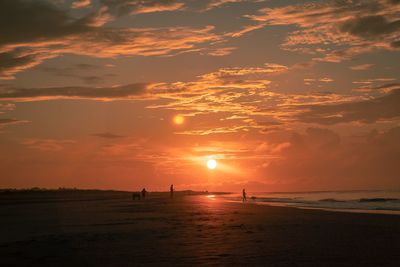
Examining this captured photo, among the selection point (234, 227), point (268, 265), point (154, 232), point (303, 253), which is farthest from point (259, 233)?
point (268, 265)

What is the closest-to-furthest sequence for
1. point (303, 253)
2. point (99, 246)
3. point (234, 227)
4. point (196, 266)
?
1. point (196, 266)
2. point (303, 253)
3. point (99, 246)
4. point (234, 227)

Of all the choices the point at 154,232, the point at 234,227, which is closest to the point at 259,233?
the point at 234,227

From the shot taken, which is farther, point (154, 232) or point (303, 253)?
point (154, 232)

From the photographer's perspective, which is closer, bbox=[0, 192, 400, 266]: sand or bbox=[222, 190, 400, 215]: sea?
bbox=[0, 192, 400, 266]: sand

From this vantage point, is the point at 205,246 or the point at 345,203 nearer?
the point at 205,246

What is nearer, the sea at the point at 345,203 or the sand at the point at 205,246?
the sand at the point at 205,246

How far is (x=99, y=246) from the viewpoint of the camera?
18.6m

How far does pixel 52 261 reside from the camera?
15188mm

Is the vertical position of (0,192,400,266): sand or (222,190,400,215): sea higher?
(222,190,400,215): sea

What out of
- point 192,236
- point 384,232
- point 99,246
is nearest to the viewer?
point 99,246

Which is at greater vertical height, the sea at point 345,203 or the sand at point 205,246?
the sea at point 345,203

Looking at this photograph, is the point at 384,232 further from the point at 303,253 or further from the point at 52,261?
the point at 52,261

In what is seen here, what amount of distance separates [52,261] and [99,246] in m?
3.54

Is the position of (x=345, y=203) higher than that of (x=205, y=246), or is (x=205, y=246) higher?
(x=345, y=203)
